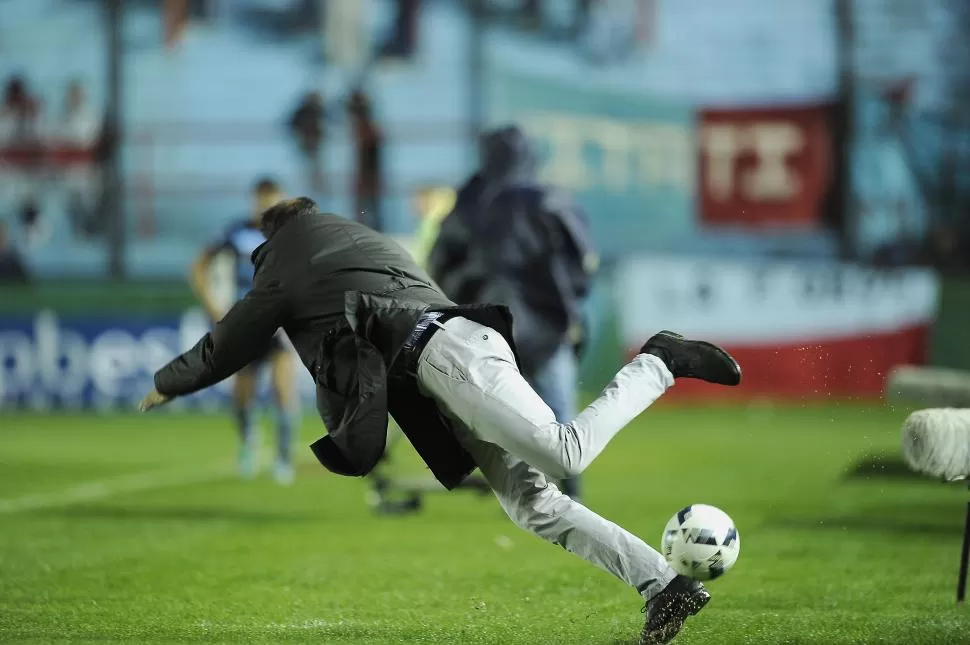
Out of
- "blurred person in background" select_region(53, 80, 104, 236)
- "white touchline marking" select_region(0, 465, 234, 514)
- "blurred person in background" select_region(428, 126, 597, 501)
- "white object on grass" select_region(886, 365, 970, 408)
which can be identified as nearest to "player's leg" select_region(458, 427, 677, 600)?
"blurred person in background" select_region(428, 126, 597, 501)

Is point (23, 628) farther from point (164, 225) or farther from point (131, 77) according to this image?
point (131, 77)

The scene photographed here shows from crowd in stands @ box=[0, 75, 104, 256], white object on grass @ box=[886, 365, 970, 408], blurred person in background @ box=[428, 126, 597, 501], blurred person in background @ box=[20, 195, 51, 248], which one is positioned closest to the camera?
white object on grass @ box=[886, 365, 970, 408]

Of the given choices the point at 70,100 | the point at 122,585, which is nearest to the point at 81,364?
the point at 70,100

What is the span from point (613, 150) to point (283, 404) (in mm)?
11541

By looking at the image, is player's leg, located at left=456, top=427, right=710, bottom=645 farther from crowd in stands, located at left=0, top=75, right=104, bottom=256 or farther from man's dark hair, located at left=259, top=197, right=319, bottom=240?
crowd in stands, located at left=0, top=75, right=104, bottom=256

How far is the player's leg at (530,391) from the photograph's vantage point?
557 centimetres

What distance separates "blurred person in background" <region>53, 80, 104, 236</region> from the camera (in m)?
23.0

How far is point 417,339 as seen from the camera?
19.0 feet

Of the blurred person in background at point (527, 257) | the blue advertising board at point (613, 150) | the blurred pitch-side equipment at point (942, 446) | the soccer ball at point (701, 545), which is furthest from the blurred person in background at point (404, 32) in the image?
the soccer ball at point (701, 545)

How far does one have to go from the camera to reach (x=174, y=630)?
6.29 m

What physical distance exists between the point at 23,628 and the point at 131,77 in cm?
1974

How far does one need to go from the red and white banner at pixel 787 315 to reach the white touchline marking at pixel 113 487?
7725 millimetres

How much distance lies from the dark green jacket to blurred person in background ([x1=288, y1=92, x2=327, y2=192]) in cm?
1672

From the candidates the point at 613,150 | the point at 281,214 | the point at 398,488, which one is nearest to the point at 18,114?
the point at 613,150
